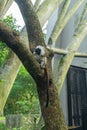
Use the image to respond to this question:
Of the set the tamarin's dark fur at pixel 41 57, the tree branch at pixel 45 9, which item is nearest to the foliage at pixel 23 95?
the tree branch at pixel 45 9

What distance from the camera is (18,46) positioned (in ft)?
7.40

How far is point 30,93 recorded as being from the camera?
16.3 meters

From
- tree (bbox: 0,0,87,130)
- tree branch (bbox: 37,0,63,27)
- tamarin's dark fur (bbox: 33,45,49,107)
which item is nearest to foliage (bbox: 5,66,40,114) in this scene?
tree branch (bbox: 37,0,63,27)

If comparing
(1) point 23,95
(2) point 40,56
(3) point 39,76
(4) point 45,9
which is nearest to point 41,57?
(2) point 40,56

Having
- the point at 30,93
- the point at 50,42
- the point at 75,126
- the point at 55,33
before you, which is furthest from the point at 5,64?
A: the point at 30,93

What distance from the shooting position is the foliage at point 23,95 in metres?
14.4

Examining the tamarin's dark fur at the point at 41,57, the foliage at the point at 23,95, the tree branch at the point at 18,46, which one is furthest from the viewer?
the foliage at the point at 23,95

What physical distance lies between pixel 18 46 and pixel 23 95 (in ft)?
48.5

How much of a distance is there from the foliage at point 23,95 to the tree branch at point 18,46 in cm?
1158

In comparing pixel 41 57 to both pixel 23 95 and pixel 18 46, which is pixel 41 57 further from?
pixel 23 95

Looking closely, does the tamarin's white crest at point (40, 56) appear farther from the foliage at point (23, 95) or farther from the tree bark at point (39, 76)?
the foliage at point (23, 95)

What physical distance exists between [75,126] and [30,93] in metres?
10.9

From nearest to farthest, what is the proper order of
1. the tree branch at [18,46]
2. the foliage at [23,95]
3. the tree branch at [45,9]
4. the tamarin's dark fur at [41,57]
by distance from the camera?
the tree branch at [18,46], the tamarin's dark fur at [41,57], the tree branch at [45,9], the foliage at [23,95]

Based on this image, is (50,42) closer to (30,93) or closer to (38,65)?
(38,65)
